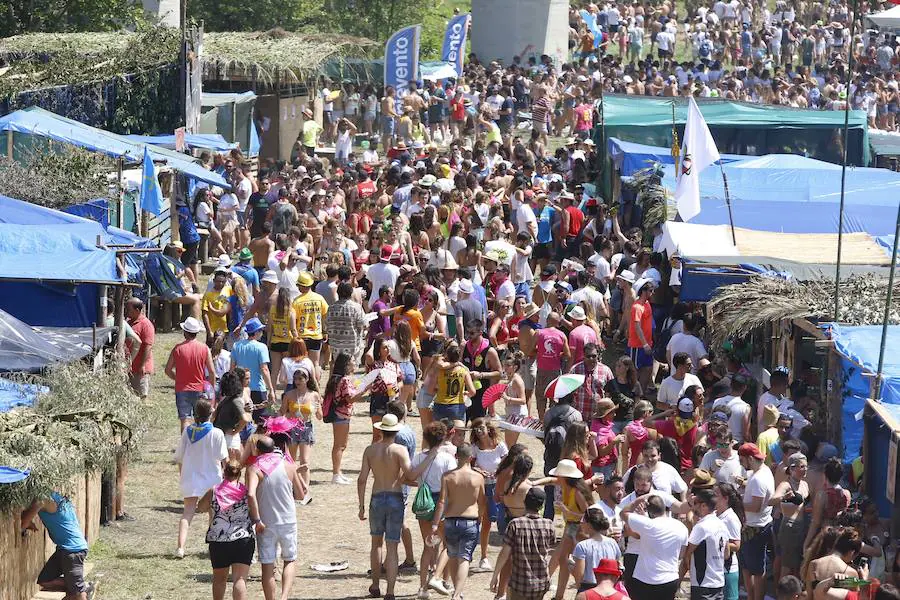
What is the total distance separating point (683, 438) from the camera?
13.0 metres

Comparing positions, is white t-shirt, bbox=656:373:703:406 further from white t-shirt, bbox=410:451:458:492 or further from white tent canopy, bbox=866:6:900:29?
white tent canopy, bbox=866:6:900:29

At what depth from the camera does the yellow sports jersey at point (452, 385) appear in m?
13.9

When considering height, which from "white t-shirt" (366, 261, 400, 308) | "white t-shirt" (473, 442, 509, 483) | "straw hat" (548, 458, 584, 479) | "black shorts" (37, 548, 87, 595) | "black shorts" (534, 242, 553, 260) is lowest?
"black shorts" (37, 548, 87, 595)

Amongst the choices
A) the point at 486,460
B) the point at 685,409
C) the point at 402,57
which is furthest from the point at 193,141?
the point at 486,460

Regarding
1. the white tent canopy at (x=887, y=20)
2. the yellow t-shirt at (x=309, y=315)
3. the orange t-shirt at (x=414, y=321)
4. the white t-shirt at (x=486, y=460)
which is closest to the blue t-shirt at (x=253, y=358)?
the yellow t-shirt at (x=309, y=315)

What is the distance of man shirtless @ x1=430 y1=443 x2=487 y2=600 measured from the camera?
1090 cm

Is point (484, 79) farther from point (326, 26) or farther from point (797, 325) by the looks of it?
point (797, 325)

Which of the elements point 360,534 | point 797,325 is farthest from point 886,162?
point 360,534

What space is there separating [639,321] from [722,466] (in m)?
4.94

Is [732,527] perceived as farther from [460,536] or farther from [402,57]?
[402,57]

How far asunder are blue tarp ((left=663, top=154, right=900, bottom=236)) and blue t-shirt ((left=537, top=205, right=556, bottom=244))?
1769 millimetres

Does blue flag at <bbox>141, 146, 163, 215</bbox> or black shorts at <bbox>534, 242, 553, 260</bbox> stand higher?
blue flag at <bbox>141, 146, 163, 215</bbox>

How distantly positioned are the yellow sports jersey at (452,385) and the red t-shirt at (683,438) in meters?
1.88

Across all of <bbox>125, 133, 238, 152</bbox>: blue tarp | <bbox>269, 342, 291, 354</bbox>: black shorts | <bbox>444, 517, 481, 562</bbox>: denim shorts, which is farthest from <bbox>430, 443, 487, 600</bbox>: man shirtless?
<bbox>125, 133, 238, 152</bbox>: blue tarp
